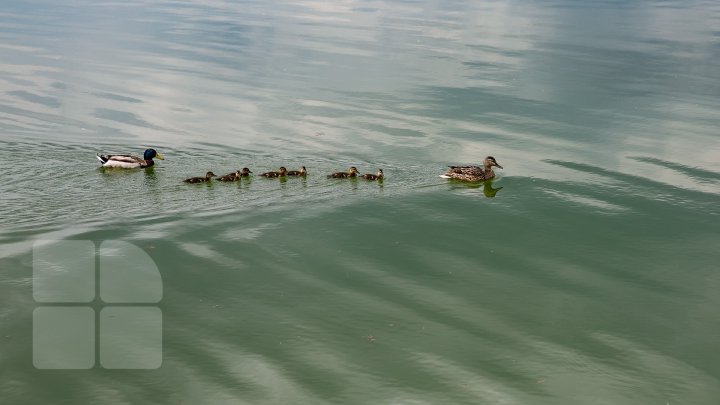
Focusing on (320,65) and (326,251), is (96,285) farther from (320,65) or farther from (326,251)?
(320,65)

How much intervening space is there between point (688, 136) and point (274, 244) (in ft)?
34.0

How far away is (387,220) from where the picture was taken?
12258 millimetres

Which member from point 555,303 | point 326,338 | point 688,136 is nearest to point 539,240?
point 555,303

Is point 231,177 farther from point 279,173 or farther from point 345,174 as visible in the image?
point 345,174

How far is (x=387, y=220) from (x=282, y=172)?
2.37 meters

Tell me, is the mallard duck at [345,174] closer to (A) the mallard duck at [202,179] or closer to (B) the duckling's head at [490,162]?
(A) the mallard duck at [202,179]

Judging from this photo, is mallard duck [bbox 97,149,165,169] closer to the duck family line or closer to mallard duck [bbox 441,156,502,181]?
the duck family line

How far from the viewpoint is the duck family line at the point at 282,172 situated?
1355 cm

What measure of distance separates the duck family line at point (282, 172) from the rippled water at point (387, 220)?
0.66ft

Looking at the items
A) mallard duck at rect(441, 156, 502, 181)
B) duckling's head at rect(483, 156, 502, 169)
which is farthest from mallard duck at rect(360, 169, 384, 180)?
duckling's head at rect(483, 156, 502, 169)

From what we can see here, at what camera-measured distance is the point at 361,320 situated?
910 cm

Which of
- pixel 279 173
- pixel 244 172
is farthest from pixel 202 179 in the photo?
pixel 279 173

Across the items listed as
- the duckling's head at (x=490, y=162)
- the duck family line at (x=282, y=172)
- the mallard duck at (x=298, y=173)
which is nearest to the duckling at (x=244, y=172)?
the duck family line at (x=282, y=172)

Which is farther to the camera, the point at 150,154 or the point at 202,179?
the point at 150,154
